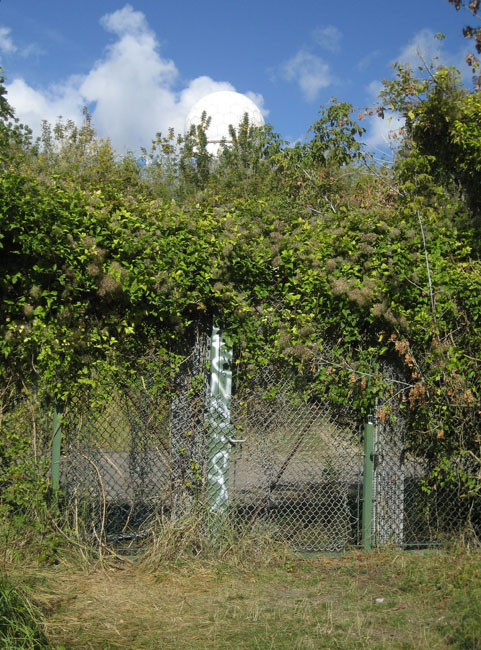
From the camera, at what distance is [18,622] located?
9.95 ft

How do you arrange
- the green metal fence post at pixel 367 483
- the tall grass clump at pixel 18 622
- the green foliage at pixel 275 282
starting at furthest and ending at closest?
the green metal fence post at pixel 367 483
the green foliage at pixel 275 282
the tall grass clump at pixel 18 622

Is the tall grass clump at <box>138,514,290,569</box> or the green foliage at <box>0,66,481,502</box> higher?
the green foliage at <box>0,66,481,502</box>

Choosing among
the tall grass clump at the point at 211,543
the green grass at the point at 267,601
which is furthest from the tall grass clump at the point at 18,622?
the tall grass clump at the point at 211,543

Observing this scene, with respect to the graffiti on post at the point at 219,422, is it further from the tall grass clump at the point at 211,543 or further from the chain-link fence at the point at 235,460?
the tall grass clump at the point at 211,543

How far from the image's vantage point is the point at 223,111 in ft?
62.3

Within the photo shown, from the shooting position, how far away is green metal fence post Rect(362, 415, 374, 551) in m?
4.91

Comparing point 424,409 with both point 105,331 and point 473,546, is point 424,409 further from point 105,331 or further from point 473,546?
point 105,331

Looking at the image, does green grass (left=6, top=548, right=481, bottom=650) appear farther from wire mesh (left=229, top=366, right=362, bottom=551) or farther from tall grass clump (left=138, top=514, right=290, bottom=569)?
wire mesh (left=229, top=366, right=362, bottom=551)

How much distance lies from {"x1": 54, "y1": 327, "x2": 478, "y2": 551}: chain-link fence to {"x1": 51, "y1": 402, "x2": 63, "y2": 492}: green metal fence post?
Result: 0.05 metres

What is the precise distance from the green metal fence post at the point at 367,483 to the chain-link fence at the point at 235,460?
1.9 inches

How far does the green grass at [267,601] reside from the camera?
132 inches

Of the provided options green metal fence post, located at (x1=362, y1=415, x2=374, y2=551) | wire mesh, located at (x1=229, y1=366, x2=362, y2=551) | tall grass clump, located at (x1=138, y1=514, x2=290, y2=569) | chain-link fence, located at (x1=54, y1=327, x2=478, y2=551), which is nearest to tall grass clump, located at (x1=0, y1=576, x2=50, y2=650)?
chain-link fence, located at (x1=54, y1=327, x2=478, y2=551)

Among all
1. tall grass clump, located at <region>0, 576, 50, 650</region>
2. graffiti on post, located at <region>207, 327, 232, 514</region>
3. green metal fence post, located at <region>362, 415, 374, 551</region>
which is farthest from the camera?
green metal fence post, located at <region>362, 415, 374, 551</region>

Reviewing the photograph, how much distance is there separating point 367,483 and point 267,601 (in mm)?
1420
